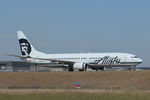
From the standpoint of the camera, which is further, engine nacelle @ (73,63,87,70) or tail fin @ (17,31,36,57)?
tail fin @ (17,31,36,57)

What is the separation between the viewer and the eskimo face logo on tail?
282 ft

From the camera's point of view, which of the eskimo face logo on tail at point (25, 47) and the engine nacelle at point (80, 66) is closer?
the engine nacelle at point (80, 66)

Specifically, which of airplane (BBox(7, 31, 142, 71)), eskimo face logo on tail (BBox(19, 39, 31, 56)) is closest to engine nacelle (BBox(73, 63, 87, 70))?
airplane (BBox(7, 31, 142, 71))

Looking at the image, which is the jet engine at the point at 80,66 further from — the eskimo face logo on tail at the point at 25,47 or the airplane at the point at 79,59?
the eskimo face logo on tail at the point at 25,47

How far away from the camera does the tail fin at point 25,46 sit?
85812mm

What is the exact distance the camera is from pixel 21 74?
7019 centimetres

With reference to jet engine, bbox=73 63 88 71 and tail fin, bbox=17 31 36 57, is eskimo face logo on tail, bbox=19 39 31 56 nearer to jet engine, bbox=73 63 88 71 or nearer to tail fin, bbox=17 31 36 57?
tail fin, bbox=17 31 36 57

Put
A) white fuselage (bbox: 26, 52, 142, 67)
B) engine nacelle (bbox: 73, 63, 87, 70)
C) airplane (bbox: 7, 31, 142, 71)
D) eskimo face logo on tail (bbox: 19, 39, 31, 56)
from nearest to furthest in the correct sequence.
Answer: white fuselage (bbox: 26, 52, 142, 67)
airplane (bbox: 7, 31, 142, 71)
engine nacelle (bbox: 73, 63, 87, 70)
eskimo face logo on tail (bbox: 19, 39, 31, 56)

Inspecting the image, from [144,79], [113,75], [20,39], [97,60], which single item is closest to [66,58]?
[97,60]

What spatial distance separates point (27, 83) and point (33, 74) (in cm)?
695

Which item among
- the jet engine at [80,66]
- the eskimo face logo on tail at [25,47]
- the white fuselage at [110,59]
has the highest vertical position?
the eskimo face logo on tail at [25,47]

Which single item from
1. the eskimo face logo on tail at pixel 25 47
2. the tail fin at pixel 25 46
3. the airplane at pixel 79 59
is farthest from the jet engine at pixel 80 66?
the eskimo face logo on tail at pixel 25 47

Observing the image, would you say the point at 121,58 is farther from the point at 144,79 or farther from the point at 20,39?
the point at 20,39

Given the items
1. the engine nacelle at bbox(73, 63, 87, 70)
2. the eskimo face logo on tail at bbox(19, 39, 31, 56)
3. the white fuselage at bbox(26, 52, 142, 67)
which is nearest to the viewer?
the white fuselage at bbox(26, 52, 142, 67)
